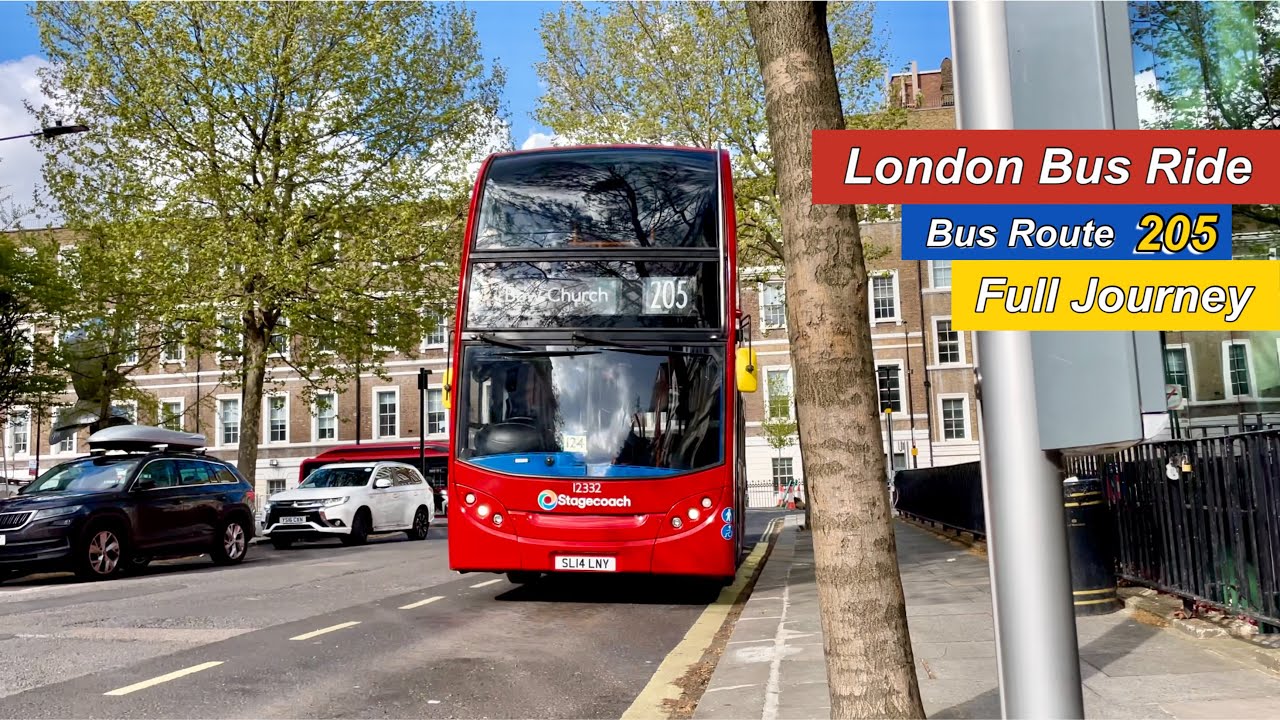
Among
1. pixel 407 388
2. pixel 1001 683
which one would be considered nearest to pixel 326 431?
pixel 407 388

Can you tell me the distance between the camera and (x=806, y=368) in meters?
3.82

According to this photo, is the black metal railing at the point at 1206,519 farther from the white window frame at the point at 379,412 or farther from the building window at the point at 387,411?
the building window at the point at 387,411

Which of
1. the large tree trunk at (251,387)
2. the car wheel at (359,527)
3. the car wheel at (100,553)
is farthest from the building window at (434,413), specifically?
the car wheel at (100,553)

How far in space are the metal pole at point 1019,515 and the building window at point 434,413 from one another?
51318 mm

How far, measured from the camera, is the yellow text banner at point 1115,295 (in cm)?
240

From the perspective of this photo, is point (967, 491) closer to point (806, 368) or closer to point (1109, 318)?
point (806, 368)

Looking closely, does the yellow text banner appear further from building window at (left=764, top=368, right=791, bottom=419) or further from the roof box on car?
building window at (left=764, top=368, right=791, bottom=419)

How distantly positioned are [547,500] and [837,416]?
21.8 ft

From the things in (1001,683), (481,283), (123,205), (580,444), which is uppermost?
(123,205)

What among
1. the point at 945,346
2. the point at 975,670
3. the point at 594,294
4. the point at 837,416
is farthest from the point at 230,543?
the point at 945,346

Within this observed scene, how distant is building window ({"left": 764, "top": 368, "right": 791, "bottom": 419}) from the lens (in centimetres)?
5184

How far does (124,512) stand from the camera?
575 inches

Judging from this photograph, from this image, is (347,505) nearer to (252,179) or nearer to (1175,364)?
(252,179)

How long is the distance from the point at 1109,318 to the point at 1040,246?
0.72ft
